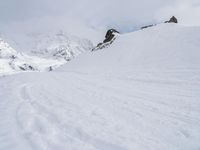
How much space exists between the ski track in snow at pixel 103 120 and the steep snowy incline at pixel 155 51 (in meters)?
8.40

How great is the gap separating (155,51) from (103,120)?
20017 mm

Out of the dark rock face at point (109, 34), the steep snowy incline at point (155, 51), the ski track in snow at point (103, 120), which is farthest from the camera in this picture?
the dark rock face at point (109, 34)

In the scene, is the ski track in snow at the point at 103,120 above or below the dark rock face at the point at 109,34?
below

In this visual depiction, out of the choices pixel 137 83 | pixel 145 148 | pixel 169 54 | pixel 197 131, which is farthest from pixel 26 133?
pixel 169 54

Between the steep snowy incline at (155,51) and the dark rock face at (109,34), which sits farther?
the dark rock face at (109,34)

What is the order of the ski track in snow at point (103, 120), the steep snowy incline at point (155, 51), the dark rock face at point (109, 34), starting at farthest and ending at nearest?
1. the dark rock face at point (109, 34)
2. the steep snowy incline at point (155, 51)
3. the ski track in snow at point (103, 120)

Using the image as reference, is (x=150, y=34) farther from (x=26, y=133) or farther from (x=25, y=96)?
(x=26, y=133)

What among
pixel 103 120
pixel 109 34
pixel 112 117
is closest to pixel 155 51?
pixel 112 117

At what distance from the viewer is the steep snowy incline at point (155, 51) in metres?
21.4

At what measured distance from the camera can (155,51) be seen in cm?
2702

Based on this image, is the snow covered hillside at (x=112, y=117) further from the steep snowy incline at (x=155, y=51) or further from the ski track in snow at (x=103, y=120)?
the steep snowy incline at (x=155, y=51)

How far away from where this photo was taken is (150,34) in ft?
117

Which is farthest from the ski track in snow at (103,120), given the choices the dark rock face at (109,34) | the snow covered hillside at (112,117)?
the dark rock face at (109,34)

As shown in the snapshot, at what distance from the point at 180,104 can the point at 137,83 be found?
5980 mm
